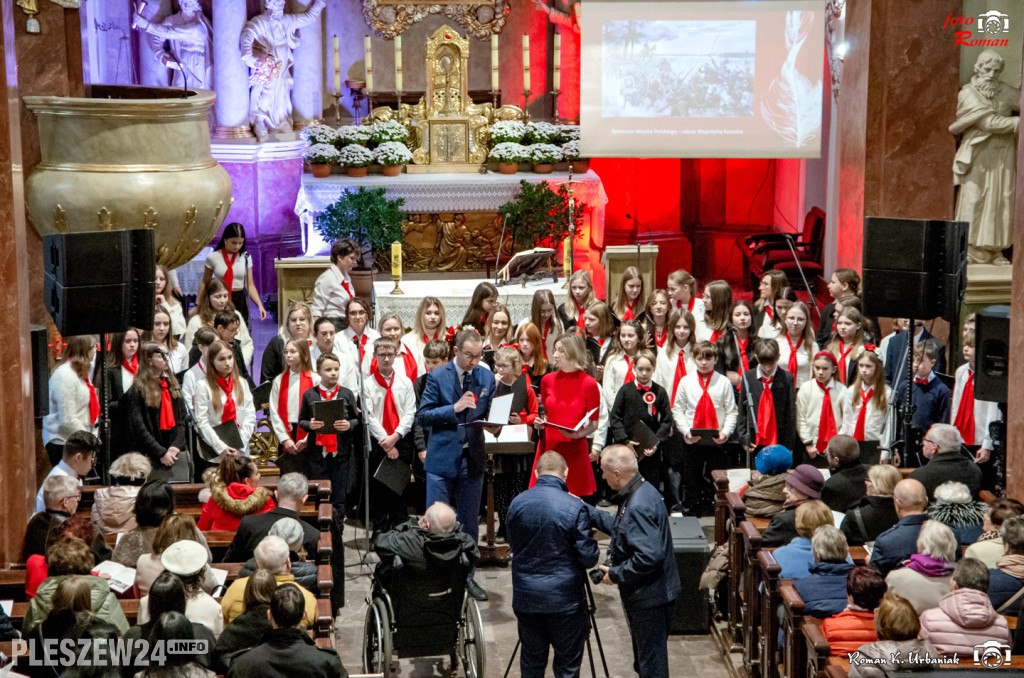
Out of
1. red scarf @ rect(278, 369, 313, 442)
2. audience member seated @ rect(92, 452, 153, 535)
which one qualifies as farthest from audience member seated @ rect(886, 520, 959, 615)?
red scarf @ rect(278, 369, 313, 442)

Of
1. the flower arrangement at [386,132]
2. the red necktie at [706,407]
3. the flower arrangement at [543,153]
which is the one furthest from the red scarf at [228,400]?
the flower arrangement at [543,153]

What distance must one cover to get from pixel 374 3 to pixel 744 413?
943 cm

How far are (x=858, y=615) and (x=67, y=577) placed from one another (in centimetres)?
339

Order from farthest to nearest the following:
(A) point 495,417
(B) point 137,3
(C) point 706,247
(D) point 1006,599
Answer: (C) point 706,247 → (B) point 137,3 → (A) point 495,417 → (D) point 1006,599

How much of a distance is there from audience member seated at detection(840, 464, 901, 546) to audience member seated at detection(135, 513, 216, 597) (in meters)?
3.39

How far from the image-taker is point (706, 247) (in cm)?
1750

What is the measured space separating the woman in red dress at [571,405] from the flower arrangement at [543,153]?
6520mm

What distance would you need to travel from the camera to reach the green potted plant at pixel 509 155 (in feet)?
47.6

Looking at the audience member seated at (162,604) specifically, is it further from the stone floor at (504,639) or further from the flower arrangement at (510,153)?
the flower arrangement at (510,153)

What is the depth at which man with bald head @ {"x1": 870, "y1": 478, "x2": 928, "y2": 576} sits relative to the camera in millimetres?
6227

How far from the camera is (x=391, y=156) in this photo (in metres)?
14.3

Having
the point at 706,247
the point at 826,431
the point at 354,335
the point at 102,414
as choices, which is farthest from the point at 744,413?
the point at 706,247

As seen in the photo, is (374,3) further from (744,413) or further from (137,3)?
(744,413)

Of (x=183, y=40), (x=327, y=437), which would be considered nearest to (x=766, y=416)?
(x=327, y=437)
